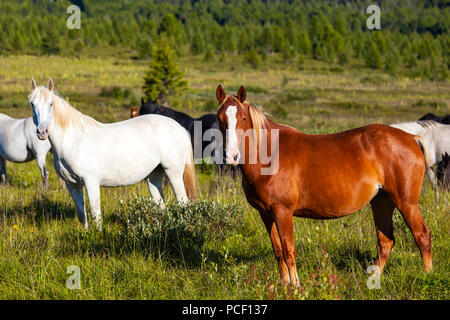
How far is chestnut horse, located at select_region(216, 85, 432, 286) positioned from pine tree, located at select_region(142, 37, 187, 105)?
35.0 metres

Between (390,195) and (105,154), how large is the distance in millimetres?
3581

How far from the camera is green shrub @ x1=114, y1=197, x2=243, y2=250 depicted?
5234mm

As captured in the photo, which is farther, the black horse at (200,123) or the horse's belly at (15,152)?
the black horse at (200,123)

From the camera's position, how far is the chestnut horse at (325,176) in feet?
12.6

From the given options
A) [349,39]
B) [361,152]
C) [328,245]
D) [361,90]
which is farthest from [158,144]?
[349,39]

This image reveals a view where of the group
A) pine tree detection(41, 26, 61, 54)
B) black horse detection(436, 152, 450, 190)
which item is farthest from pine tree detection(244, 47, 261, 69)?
black horse detection(436, 152, 450, 190)

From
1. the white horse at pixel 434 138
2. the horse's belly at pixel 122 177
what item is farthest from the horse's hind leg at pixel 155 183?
the white horse at pixel 434 138

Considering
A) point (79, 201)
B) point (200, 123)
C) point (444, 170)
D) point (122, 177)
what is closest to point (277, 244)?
point (122, 177)

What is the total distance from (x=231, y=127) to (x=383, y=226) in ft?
6.60

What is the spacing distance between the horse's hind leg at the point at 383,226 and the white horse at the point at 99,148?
301cm

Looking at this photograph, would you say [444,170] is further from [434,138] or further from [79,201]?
[79,201]

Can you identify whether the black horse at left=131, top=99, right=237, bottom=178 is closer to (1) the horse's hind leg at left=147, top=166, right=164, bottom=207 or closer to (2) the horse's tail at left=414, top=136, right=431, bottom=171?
(1) the horse's hind leg at left=147, top=166, right=164, bottom=207

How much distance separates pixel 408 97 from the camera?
43.7 m

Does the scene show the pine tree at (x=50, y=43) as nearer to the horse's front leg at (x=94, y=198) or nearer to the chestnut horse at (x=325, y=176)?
the horse's front leg at (x=94, y=198)
